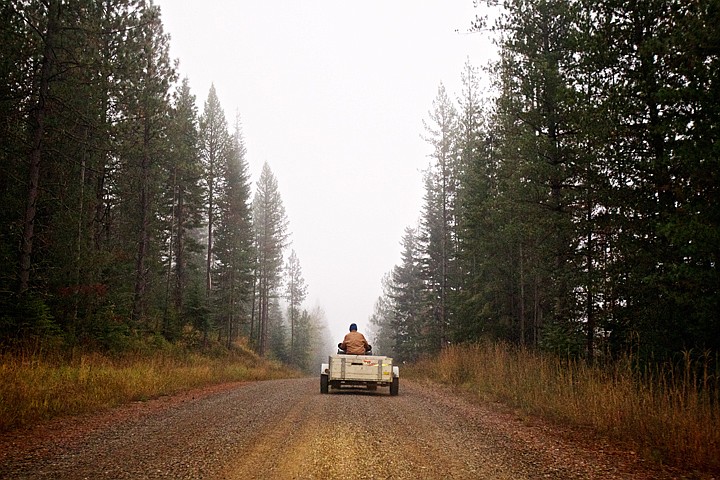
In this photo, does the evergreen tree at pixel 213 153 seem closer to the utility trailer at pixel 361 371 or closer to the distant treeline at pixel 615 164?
the distant treeline at pixel 615 164

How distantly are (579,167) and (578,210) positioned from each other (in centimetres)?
212

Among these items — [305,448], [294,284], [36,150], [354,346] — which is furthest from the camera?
[294,284]

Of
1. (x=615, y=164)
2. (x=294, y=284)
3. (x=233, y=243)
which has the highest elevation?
(x=233, y=243)

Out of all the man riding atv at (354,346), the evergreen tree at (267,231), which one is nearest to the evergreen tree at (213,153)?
the evergreen tree at (267,231)

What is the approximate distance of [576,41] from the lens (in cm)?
1107

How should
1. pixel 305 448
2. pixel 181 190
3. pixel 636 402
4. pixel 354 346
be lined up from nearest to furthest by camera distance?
pixel 305 448
pixel 636 402
pixel 354 346
pixel 181 190

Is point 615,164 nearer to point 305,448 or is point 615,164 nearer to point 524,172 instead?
point 524,172

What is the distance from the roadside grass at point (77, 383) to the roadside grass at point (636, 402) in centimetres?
844

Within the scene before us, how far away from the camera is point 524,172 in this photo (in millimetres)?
14656

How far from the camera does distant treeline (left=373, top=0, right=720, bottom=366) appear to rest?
805 centimetres

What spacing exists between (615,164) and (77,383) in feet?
41.7

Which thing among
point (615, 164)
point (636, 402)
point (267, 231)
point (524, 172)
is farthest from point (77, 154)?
point (267, 231)

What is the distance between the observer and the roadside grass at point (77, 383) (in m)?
7.68

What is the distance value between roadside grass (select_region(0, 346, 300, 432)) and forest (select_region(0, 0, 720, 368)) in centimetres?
178
